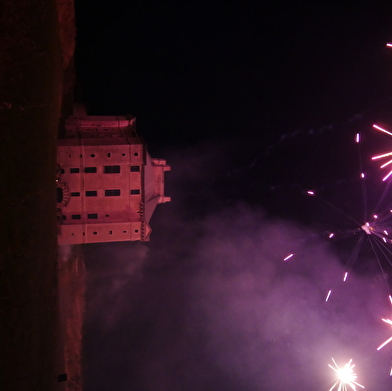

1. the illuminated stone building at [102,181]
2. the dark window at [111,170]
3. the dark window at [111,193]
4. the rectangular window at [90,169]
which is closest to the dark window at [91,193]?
the illuminated stone building at [102,181]

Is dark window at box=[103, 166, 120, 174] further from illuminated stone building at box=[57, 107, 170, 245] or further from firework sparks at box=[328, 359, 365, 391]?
firework sparks at box=[328, 359, 365, 391]

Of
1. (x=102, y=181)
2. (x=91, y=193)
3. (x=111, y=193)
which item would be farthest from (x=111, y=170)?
(x=91, y=193)

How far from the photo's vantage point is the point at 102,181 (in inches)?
720

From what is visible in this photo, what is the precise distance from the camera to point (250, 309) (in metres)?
24.5

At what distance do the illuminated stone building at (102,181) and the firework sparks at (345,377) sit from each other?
17.7 metres

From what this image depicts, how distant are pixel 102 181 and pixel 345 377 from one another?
2239cm

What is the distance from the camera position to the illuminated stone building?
1783 cm

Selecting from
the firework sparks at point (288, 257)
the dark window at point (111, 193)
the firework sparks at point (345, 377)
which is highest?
the dark window at point (111, 193)

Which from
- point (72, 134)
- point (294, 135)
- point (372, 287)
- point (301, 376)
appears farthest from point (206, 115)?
point (301, 376)

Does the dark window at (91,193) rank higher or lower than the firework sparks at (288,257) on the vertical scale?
higher

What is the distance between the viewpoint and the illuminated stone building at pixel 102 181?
17.8 m

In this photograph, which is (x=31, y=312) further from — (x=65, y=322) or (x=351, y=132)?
(x=351, y=132)

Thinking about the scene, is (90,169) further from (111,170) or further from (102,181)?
(111,170)

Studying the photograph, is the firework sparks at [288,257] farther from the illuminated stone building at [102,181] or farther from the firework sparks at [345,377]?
the illuminated stone building at [102,181]
